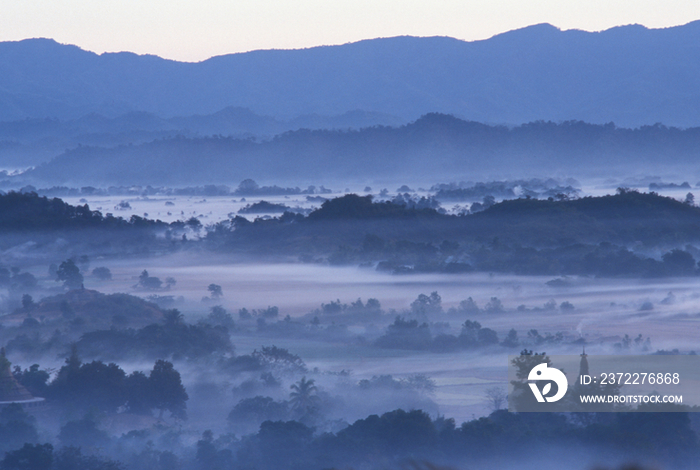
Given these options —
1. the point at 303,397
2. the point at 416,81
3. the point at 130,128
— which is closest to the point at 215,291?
the point at 303,397

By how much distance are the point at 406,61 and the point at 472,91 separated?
2079cm

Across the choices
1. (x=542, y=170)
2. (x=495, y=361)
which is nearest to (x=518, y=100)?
(x=542, y=170)

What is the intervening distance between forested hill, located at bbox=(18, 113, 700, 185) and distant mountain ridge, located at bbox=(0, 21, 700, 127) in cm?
5074

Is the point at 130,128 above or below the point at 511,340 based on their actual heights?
above

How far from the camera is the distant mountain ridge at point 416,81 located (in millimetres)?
139250

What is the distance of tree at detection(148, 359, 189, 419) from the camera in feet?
40.0

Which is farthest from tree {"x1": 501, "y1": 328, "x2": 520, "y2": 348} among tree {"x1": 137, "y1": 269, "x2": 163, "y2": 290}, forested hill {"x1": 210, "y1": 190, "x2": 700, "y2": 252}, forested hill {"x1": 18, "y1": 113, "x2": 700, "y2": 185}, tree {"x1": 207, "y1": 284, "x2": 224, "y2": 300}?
forested hill {"x1": 18, "y1": 113, "x2": 700, "y2": 185}

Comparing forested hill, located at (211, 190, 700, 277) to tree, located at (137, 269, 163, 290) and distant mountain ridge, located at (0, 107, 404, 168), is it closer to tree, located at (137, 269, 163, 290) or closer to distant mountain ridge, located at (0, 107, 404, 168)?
tree, located at (137, 269, 163, 290)

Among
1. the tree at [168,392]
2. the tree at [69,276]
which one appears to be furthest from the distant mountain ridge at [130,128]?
the tree at [168,392]

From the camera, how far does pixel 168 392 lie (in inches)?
482

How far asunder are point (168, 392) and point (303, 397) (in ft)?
6.26

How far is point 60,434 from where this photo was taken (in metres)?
11.2

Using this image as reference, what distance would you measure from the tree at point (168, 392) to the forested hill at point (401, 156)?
5943cm

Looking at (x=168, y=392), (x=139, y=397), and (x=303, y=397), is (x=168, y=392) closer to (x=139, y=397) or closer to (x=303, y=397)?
(x=139, y=397)
